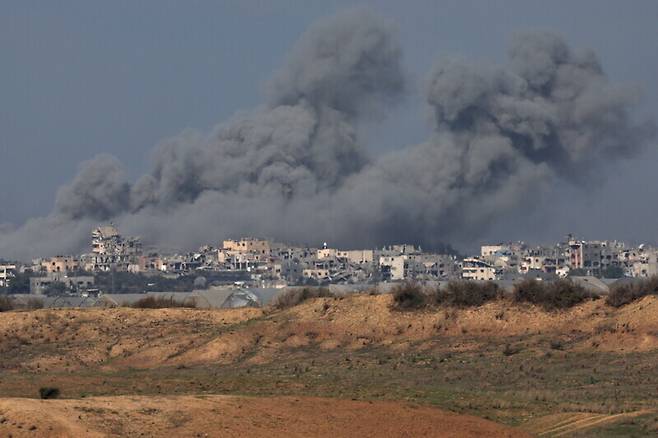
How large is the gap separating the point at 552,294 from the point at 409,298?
481 cm

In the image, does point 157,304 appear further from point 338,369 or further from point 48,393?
point 48,393

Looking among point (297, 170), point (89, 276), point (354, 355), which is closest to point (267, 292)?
point (354, 355)

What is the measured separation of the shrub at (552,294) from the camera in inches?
1767

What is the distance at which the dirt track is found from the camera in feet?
72.7

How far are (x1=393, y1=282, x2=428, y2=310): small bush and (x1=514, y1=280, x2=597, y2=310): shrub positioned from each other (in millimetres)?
3134

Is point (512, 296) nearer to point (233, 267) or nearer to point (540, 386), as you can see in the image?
point (540, 386)

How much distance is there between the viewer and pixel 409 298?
46844 mm

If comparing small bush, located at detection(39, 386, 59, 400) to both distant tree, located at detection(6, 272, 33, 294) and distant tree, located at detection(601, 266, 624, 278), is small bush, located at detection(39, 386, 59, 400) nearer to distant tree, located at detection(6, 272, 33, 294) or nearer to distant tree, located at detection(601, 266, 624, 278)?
distant tree, located at detection(6, 272, 33, 294)

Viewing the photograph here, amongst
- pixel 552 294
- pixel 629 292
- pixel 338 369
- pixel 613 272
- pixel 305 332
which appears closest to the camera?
pixel 338 369

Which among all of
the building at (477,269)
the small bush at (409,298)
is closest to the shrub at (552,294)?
the small bush at (409,298)

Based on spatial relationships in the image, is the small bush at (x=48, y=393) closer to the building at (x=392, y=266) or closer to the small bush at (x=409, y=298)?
the small bush at (x=409, y=298)

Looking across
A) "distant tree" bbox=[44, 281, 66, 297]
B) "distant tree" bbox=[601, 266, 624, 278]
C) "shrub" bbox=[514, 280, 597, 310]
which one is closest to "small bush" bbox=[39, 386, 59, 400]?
"shrub" bbox=[514, 280, 597, 310]

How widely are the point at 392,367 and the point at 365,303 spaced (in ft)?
29.9

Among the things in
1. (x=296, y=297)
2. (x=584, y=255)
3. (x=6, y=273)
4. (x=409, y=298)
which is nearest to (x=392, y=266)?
(x=584, y=255)
